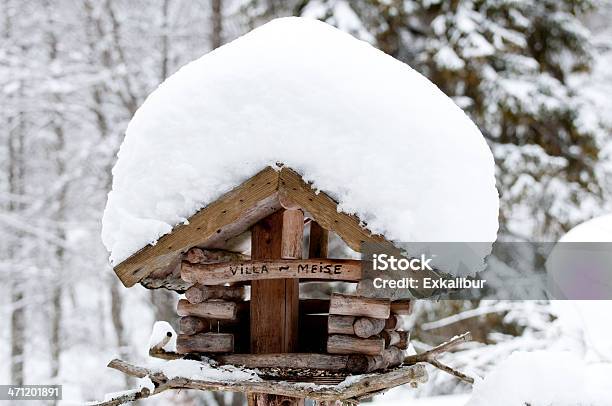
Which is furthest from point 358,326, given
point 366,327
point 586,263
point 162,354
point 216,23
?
point 216,23

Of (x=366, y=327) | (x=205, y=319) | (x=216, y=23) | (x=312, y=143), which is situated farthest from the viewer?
(x=216, y=23)

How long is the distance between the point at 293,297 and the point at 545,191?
5.89 m

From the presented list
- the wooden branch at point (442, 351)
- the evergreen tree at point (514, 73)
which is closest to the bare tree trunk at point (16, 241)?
the evergreen tree at point (514, 73)

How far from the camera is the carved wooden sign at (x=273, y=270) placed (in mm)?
→ 2547

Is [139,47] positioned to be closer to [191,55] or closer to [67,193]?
[191,55]

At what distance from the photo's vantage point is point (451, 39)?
7691 millimetres

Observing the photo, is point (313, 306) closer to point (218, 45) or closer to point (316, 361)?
point (316, 361)

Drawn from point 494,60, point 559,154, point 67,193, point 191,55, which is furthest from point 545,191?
point 67,193

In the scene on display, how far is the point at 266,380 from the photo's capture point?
2475mm

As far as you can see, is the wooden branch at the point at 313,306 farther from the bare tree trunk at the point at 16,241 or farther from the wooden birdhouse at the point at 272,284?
the bare tree trunk at the point at 16,241

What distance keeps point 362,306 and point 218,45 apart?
6.47 meters

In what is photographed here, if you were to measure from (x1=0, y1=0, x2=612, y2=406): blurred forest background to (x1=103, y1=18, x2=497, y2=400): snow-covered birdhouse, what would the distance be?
3.84 meters

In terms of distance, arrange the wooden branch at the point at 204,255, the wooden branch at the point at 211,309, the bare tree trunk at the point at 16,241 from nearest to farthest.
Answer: the wooden branch at the point at 204,255, the wooden branch at the point at 211,309, the bare tree trunk at the point at 16,241

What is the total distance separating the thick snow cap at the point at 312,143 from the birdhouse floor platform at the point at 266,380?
0.45 m
